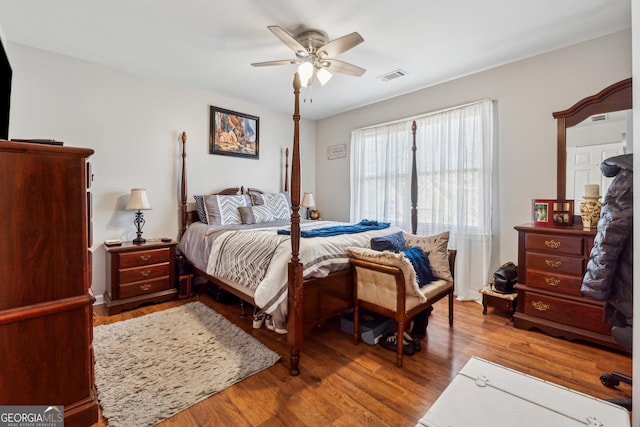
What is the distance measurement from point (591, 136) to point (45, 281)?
4028mm

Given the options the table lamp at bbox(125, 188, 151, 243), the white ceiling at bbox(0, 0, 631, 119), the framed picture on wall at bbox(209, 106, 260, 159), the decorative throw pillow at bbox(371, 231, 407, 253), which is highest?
the white ceiling at bbox(0, 0, 631, 119)

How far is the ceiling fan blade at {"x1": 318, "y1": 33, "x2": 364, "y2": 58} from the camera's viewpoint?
2.11m

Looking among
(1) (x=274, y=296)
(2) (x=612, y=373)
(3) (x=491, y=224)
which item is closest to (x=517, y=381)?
(2) (x=612, y=373)

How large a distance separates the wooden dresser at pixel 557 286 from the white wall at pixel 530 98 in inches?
23.3

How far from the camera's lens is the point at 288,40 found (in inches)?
88.7

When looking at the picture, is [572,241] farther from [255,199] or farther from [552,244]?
[255,199]

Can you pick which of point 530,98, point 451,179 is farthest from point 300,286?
point 530,98

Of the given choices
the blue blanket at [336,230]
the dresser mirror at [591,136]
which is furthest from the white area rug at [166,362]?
the dresser mirror at [591,136]

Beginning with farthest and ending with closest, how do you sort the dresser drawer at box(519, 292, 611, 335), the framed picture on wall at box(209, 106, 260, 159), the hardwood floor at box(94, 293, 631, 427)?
the framed picture on wall at box(209, 106, 260, 159) → the dresser drawer at box(519, 292, 611, 335) → the hardwood floor at box(94, 293, 631, 427)

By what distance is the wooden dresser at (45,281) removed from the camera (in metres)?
1.25

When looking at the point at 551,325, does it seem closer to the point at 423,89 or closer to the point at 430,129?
the point at 430,129

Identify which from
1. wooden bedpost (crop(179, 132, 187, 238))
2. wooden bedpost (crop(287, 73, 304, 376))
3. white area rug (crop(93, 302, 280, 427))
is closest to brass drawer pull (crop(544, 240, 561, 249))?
wooden bedpost (crop(287, 73, 304, 376))

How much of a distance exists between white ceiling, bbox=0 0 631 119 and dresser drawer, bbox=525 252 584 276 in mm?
1937

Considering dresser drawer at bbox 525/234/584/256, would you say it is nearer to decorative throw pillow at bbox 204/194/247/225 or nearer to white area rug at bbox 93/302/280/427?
white area rug at bbox 93/302/280/427
